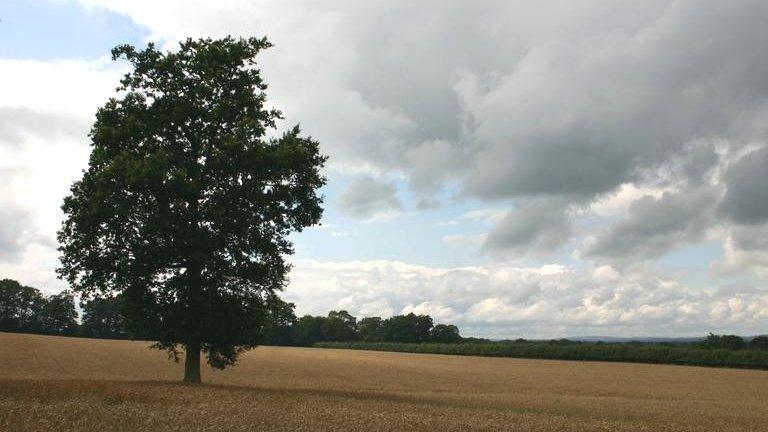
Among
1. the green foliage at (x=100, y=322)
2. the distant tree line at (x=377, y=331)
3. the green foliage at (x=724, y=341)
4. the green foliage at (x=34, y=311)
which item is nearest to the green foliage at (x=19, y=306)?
the green foliage at (x=34, y=311)

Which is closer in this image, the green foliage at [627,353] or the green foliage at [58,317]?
the green foliage at [627,353]

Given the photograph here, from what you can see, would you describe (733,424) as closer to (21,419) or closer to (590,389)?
(590,389)

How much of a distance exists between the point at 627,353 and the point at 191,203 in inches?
3280

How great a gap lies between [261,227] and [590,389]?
31973mm

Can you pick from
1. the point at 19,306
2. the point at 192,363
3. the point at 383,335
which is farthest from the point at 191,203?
the point at 383,335

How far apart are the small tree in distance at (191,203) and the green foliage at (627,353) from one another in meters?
78.0

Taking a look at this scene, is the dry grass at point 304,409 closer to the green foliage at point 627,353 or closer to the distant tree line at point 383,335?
the distant tree line at point 383,335

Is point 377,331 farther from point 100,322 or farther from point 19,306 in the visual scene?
point 19,306

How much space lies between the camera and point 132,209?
1075 inches

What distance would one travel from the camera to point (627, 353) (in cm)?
9381

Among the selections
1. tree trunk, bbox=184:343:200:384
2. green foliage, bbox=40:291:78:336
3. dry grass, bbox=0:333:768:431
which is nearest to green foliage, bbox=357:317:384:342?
green foliage, bbox=40:291:78:336

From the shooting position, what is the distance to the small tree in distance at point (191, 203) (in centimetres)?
2739

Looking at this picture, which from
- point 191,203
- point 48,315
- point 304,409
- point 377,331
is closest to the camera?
point 304,409

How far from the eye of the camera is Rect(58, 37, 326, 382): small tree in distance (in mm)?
27391
